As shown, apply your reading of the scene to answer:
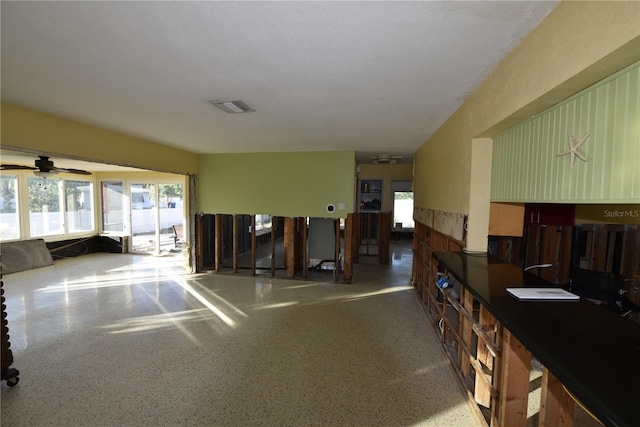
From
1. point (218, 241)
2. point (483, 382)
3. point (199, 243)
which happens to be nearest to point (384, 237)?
point (218, 241)

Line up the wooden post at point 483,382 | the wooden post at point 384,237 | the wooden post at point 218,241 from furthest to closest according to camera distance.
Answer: the wooden post at point 384,237
the wooden post at point 218,241
the wooden post at point 483,382

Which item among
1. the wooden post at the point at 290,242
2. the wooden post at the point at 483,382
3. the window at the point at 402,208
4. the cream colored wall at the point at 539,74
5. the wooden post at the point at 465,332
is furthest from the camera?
the window at the point at 402,208

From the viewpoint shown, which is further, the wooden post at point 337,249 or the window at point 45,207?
the window at point 45,207

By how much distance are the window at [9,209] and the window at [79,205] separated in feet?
3.56

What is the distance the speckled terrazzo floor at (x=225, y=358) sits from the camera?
6.70 ft

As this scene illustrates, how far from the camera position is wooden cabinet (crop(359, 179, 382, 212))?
902cm

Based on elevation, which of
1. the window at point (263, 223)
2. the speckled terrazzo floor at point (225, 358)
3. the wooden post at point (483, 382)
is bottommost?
the speckled terrazzo floor at point (225, 358)

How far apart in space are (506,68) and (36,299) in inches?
250

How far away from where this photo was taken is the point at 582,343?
3.64 feet

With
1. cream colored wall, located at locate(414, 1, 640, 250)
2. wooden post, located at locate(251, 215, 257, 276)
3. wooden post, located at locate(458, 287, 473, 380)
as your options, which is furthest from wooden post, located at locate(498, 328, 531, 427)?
wooden post, located at locate(251, 215, 257, 276)

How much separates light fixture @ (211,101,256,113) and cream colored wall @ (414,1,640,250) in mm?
2040

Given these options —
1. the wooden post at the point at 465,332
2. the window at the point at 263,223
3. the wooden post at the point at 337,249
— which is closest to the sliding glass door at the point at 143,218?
the window at the point at 263,223

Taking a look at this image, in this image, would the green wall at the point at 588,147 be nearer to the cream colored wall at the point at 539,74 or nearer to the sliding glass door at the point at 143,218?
the cream colored wall at the point at 539,74

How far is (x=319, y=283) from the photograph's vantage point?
516cm
